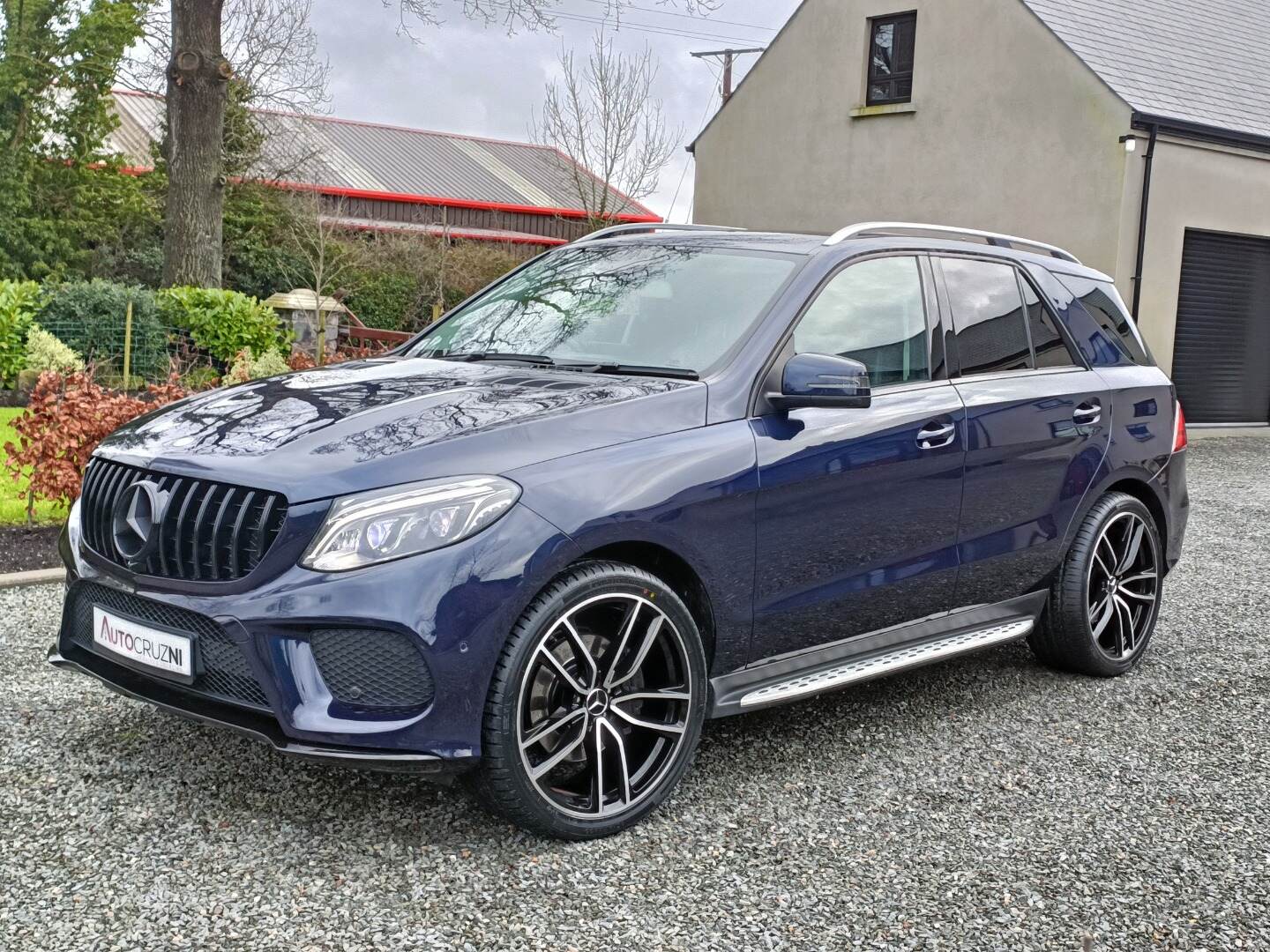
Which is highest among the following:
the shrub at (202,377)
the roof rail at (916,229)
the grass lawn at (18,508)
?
the roof rail at (916,229)

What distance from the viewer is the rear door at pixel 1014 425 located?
189 inches

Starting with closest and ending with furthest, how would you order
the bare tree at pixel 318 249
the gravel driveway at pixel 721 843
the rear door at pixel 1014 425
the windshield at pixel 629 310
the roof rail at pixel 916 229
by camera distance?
the gravel driveway at pixel 721 843 → the windshield at pixel 629 310 → the roof rail at pixel 916 229 → the rear door at pixel 1014 425 → the bare tree at pixel 318 249

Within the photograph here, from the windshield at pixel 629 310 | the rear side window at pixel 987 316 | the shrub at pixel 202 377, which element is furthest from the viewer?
the shrub at pixel 202 377

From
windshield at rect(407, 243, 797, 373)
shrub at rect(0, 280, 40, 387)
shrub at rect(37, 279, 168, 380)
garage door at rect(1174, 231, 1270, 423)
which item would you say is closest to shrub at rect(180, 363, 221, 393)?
shrub at rect(37, 279, 168, 380)

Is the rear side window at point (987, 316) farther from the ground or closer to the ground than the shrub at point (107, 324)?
farther from the ground

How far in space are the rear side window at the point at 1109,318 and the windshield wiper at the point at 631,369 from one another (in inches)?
91.3

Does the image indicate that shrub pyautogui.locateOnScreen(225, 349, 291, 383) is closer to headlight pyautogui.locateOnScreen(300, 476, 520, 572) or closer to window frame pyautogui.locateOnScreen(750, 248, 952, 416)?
window frame pyautogui.locateOnScreen(750, 248, 952, 416)

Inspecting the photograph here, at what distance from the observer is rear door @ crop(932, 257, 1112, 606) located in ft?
15.8

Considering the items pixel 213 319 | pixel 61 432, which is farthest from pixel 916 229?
pixel 213 319

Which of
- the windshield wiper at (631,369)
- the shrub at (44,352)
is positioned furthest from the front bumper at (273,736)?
the shrub at (44,352)

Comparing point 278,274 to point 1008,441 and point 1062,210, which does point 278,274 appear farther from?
point 1008,441

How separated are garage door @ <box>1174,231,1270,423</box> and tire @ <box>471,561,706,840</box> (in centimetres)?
1634

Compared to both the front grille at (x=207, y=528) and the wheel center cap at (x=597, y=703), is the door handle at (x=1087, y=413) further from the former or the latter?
the front grille at (x=207, y=528)

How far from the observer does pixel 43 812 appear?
371 centimetres
